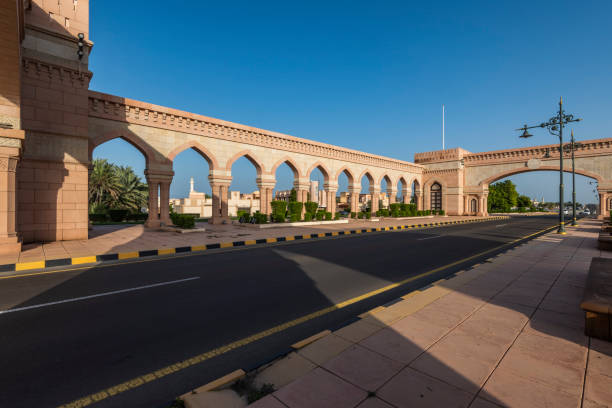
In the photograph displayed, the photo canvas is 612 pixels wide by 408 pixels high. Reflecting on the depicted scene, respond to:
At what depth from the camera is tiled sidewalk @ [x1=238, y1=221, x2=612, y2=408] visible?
205 cm

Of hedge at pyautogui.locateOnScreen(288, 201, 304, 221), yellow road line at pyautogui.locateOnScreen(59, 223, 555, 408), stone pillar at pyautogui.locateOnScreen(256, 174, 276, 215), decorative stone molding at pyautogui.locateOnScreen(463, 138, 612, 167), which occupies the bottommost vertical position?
yellow road line at pyautogui.locateOnScreen(59, 223, 555, 408)

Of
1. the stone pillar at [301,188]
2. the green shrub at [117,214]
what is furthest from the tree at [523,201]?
the green shrub at [117,214]

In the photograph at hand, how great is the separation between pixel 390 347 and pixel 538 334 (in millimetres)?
1720

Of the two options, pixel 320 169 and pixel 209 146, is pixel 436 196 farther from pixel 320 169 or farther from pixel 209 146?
pixel 209 146

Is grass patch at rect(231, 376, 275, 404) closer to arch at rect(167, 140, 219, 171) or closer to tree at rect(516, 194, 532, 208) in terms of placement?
arch at rect(167, 140, 219, 171)

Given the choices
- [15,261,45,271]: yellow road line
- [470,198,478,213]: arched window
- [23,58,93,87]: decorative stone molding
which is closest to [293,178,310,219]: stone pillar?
[23,58,93,87]: decorative stone molding

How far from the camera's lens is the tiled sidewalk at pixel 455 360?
205cm

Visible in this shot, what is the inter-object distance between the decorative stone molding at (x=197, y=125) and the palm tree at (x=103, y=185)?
1410 cm

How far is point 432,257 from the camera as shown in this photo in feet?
26.1

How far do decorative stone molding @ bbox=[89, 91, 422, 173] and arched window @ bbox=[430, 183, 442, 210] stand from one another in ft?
48.4

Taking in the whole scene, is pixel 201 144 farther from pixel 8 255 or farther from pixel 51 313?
pixel 51 313

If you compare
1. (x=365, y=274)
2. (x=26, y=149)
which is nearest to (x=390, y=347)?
(x=365, y=274)

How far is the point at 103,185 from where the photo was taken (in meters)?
25.3

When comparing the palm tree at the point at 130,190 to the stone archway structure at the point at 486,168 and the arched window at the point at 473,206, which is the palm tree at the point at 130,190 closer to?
the stone archway structure at the point at 486,168
